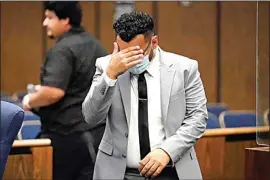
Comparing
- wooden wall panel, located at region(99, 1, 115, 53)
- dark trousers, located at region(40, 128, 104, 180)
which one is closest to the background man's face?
dark trousers, located at region(40, 128, 104, 180)

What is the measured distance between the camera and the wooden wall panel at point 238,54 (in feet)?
33.4

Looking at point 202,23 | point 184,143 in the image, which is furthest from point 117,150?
point 202,23

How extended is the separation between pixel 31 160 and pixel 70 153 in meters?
0.24

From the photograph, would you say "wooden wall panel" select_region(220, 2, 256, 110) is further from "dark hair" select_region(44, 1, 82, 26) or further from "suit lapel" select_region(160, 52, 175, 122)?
"suit lapel" select_region(160, 52, 175, 122)

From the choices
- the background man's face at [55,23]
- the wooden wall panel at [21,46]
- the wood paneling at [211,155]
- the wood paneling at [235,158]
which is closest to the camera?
the background man's face at [55,23]

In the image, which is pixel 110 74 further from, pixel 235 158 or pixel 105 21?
pixel 105 21

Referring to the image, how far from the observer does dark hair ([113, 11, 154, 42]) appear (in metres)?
2.83

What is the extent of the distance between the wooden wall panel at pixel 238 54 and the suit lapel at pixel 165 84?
7.28 m

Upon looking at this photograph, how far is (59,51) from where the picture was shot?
400cm

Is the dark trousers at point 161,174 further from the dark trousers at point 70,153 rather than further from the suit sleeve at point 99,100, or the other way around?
the dark trousers at point 70,153

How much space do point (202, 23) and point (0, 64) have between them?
3.09m

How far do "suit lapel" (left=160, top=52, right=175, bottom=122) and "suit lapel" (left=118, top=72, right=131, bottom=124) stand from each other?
15 cm

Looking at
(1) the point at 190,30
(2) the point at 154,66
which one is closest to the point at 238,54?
(1) the point at 190,30

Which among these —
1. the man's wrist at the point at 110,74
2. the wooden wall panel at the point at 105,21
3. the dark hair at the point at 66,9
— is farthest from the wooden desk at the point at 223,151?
the wooden wall panel at the point at 105,21
